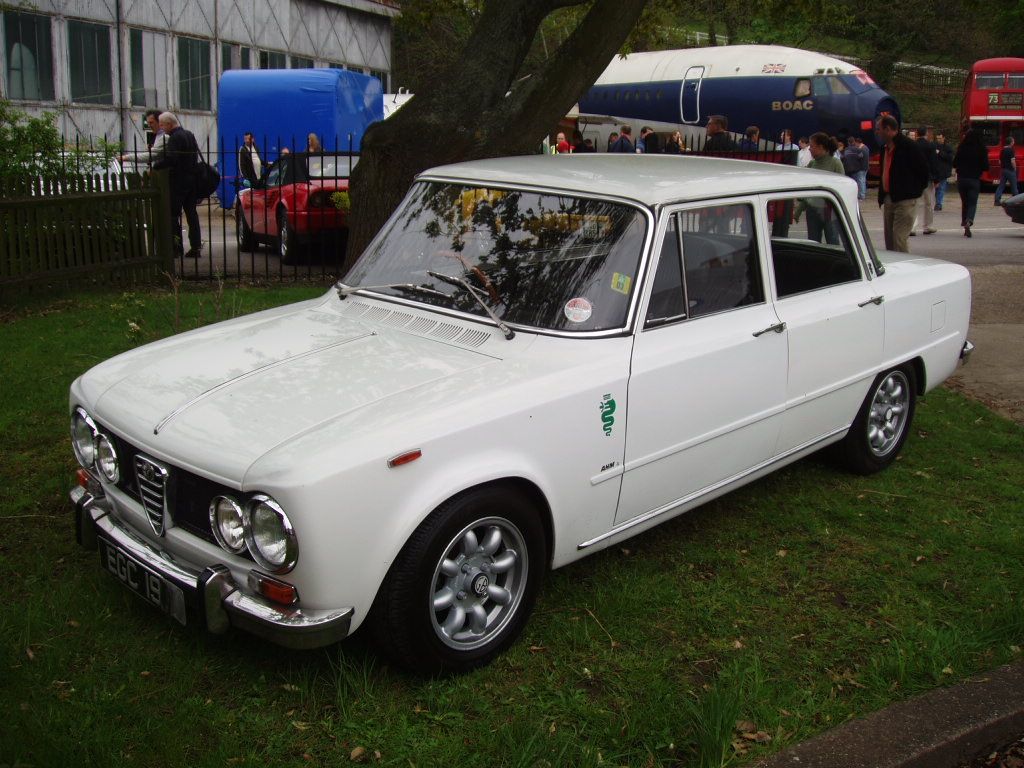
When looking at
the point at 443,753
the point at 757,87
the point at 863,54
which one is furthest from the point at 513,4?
the point at 863,54

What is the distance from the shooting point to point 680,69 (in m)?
32.9

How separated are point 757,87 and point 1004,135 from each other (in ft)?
25.1

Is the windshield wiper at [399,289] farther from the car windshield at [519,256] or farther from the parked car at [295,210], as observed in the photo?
the parked car at [295,210]

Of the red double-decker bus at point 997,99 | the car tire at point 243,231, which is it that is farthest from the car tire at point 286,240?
the red double-decker bus at point 997,99

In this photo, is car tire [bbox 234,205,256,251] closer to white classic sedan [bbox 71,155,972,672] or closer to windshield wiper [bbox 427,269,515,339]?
white classic sedan [bbox 71,155,972,672]

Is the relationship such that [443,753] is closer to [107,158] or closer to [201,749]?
[201,749]

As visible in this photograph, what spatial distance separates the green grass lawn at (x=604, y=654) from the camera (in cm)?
340

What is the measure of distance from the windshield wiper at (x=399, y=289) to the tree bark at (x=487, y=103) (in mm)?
4521

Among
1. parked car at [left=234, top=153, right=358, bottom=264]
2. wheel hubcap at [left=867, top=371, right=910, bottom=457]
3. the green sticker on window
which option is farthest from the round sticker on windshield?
parked car at [left=234, top=153, right=358, bottom=264]

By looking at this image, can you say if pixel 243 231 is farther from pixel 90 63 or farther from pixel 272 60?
pixel 272 60

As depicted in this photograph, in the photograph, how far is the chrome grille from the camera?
3.59 meters

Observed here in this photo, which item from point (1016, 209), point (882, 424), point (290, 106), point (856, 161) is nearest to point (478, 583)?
point (882, 424)

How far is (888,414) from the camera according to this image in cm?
597

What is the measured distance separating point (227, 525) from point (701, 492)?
7.17ft
